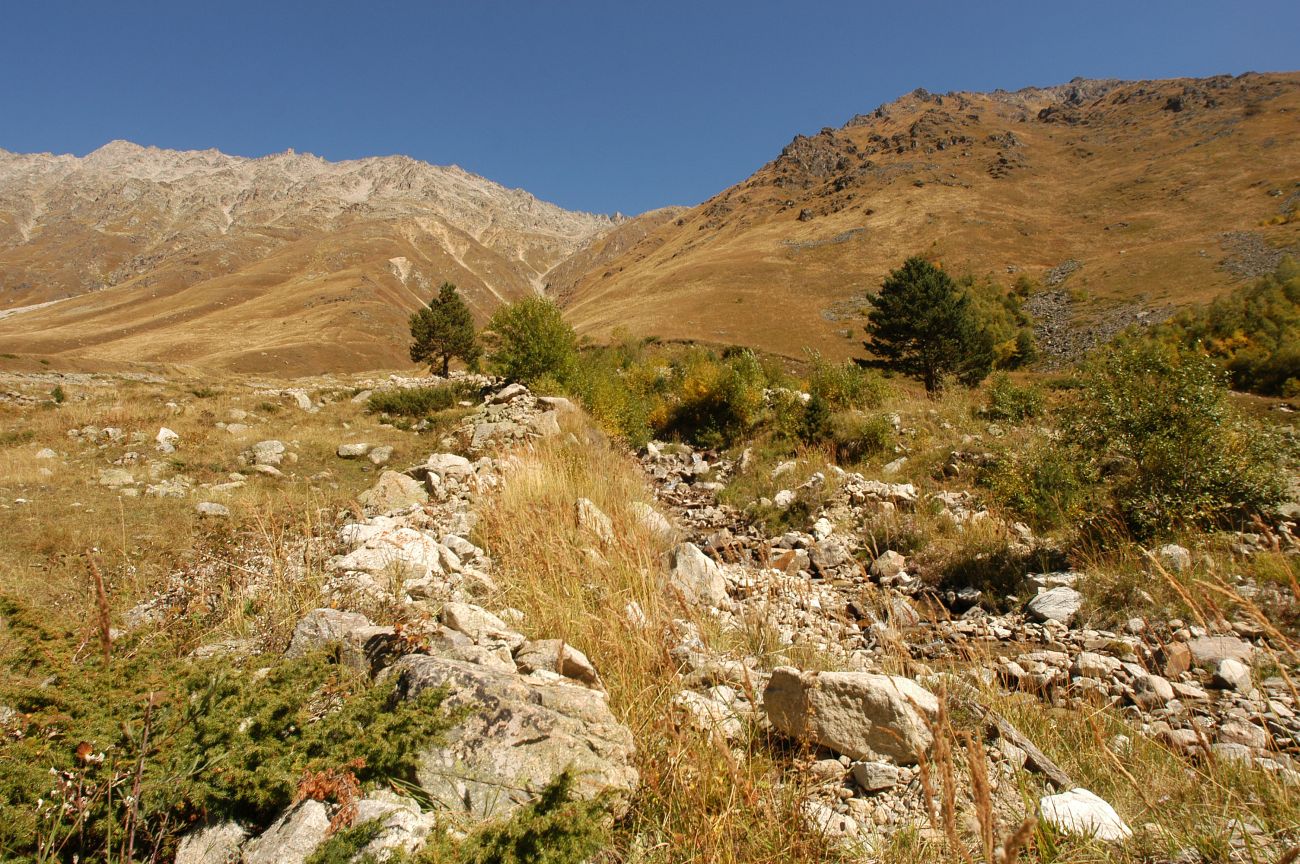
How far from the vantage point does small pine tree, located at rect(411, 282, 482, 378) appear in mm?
40531

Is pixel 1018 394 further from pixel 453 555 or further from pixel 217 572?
pixel 217 572

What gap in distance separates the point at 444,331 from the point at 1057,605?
135ft

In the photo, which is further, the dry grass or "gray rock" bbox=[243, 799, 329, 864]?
the dry grass

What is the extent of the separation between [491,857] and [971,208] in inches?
4399

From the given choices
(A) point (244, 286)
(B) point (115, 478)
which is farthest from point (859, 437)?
(A) point (244, 286)

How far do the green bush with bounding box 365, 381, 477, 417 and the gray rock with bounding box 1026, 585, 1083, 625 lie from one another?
14.9 m

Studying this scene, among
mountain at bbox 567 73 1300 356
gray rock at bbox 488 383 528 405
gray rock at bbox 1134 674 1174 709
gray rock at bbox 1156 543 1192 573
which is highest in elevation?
mountain at bbox 567 73 1300 356

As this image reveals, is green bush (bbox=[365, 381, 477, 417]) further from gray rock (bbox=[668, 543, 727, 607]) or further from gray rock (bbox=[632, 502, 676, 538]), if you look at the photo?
gray rock (bbox=[668, 543, 727, 607])

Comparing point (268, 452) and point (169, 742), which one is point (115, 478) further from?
point (169, 742)

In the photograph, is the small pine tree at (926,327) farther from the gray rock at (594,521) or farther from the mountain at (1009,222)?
the gray rock at (594,521)

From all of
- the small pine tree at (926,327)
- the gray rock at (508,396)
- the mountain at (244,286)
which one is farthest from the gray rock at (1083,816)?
the mountain at (244,286)

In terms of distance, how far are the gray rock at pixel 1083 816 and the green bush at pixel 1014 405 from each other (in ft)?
38.6

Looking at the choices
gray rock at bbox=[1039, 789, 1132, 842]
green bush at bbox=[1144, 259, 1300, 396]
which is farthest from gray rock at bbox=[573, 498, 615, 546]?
green bush at bbox=[1144, 259, 1300, 396]

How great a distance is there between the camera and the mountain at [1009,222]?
2319 inches
